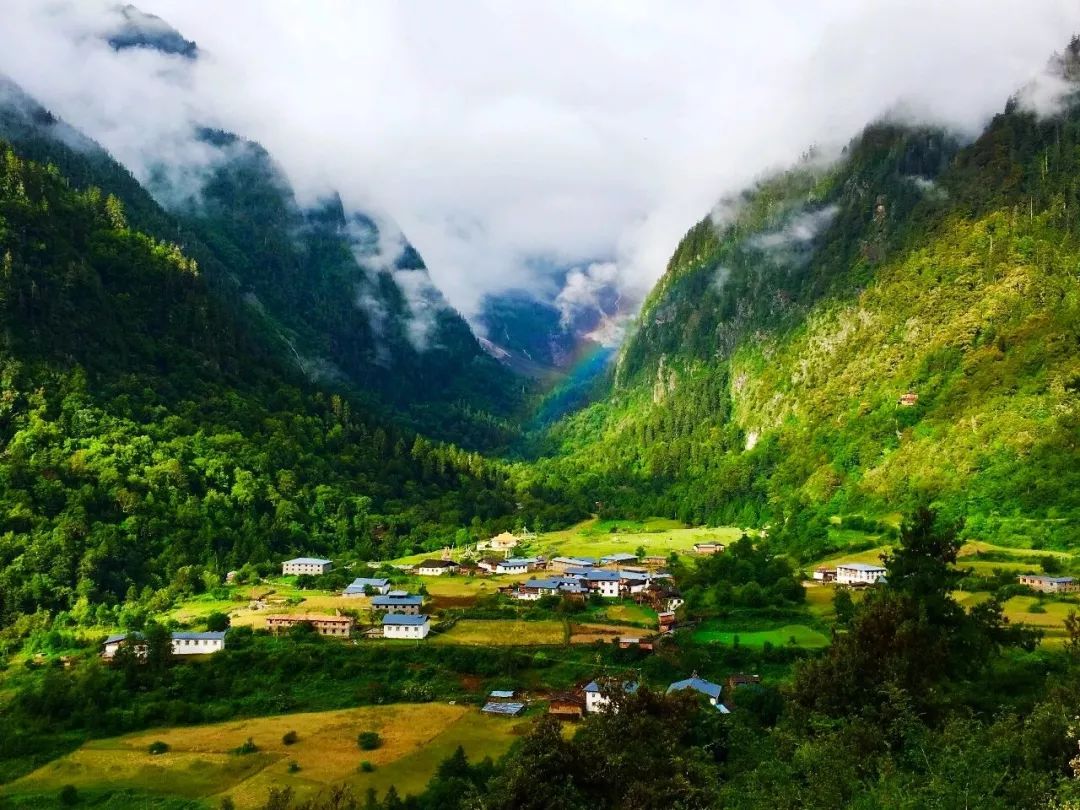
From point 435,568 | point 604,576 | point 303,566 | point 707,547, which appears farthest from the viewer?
point 707,547

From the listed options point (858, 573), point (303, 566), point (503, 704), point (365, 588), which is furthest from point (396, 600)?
point (858, 573)

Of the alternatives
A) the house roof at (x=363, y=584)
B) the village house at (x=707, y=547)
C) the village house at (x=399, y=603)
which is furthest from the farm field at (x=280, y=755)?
the village house at (x=707, y=547)

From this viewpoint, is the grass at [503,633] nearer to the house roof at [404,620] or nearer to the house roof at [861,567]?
the house roof at [404,620]

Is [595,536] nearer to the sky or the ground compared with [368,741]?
nearer to the sky

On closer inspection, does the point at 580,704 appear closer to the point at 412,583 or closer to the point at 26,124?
the point at 412,583

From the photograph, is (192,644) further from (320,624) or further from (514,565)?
(514,565)

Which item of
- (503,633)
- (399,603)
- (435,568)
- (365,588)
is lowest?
(503,633)
